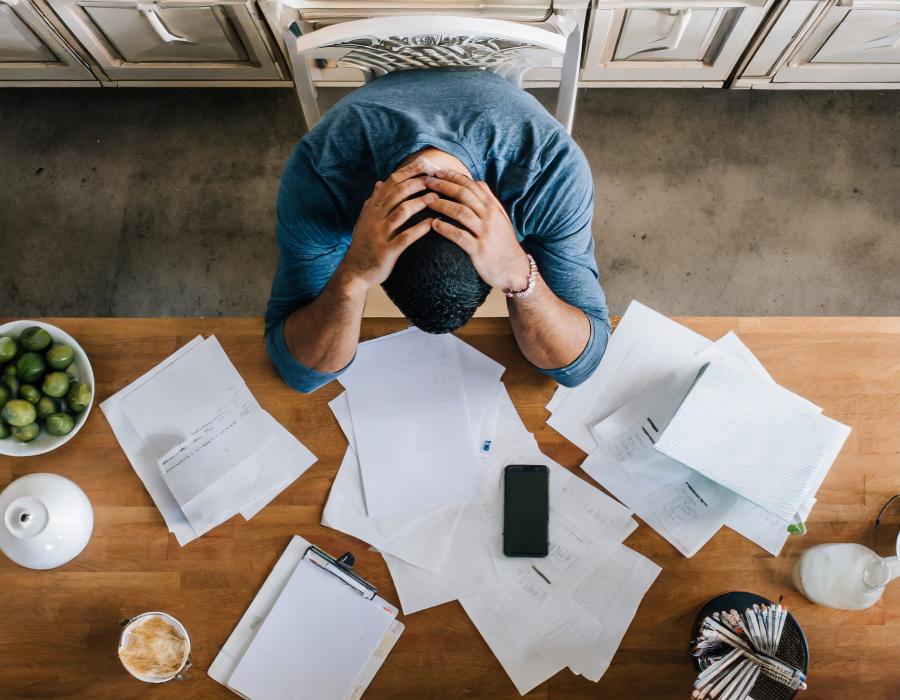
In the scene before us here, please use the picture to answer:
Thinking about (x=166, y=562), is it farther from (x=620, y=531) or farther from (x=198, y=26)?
(x=198, y=26)

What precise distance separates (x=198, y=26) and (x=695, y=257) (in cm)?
139

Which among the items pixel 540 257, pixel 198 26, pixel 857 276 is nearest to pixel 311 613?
pixel 540 257

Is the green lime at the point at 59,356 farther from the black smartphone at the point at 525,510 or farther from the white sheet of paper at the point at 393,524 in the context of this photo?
the black smartphone at the point at 525,510

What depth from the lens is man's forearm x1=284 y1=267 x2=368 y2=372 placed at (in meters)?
1.11

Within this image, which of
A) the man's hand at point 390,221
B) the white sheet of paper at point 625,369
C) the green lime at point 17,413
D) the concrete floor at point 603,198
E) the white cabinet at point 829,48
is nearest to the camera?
the man's hand at point 390,221

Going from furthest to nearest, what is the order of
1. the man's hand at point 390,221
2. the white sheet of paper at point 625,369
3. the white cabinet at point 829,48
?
the white cabinet at point 829,48
the white sheet of paper at point 625,369
the man's hand at point 390,221

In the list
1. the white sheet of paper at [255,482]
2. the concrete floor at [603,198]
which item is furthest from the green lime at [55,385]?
the concrete floor at [603,198]

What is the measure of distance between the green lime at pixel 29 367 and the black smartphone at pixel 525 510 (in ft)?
2.51

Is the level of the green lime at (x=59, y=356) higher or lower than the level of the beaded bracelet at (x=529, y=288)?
lower

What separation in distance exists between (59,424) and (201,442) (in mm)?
215

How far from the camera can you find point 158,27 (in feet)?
5.40

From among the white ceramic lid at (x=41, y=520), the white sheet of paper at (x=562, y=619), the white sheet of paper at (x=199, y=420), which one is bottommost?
the white sheet of paper at (x=562, y=619)

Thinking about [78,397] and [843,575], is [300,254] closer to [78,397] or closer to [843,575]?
[78,397]

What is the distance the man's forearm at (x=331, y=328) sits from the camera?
3.65ft
